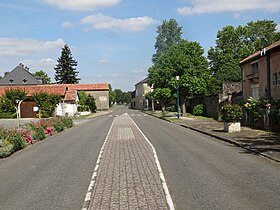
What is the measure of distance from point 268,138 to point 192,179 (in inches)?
372

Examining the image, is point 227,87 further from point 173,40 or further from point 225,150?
point 173,40

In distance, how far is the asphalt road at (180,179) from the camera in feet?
22.5

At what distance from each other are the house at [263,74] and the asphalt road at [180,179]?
46.6 feet

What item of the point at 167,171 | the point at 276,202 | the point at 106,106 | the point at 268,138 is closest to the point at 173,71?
the point at 268,138

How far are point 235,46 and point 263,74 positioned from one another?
1518 inches

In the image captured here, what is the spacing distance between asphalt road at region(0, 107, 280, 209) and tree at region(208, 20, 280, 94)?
49.2 meters

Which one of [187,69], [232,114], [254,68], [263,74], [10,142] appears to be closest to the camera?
[10,142]

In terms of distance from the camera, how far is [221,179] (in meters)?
8.69

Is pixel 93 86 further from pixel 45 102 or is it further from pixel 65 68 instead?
pixel 45 102

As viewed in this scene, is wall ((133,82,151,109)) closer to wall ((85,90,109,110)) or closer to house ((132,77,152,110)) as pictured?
house ((132,77,152,110))

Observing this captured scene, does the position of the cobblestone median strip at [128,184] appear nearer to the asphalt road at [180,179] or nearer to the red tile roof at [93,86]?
the asphalt road at [180,179]

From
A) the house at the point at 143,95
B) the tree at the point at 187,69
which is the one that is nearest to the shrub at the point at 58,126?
the tree at the point at 187,69

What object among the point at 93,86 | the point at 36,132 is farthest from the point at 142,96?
the point at 36,132

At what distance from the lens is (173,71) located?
44938mm
